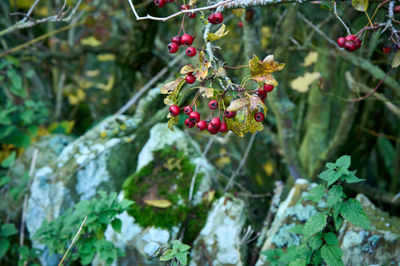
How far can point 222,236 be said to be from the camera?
2.04 m

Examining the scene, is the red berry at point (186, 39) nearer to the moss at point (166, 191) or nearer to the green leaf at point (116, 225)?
the green leaf at point (116, 225)

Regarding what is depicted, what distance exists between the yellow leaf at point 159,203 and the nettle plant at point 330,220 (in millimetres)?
883

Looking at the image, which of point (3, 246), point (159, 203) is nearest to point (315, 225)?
point (159, 203)

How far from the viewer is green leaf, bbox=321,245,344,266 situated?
4.50 ft

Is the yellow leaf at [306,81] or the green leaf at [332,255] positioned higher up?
the yellow leaf at [306,81]

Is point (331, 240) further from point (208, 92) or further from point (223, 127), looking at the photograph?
point (208, 92)

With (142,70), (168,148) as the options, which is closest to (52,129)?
(142,70)

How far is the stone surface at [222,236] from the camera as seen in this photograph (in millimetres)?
1967

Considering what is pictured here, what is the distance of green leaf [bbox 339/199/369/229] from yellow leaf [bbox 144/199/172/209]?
3.76 feet

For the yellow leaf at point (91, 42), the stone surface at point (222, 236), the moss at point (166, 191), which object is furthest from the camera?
the yellow leaf at point (91, 42)

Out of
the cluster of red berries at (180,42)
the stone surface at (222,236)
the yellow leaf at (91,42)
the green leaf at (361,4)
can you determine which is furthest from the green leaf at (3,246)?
the yellow leaf at (91,42)

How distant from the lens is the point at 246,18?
2.21 m

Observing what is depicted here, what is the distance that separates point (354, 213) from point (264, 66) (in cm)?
75

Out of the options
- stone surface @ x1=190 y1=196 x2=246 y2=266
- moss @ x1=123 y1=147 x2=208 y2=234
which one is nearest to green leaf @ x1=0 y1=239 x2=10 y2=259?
moss @ x1=123 y1=147 x2=208 y2=234
